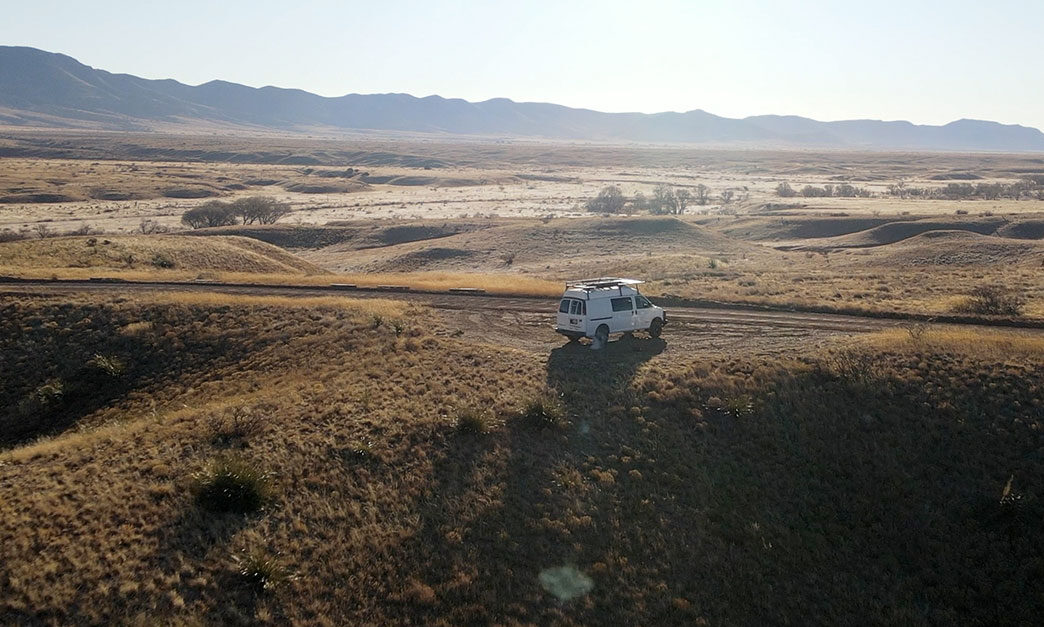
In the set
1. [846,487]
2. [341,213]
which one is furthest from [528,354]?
[341,213]

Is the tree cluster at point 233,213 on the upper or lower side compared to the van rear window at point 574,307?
lower

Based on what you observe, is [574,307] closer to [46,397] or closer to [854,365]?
[854,365]

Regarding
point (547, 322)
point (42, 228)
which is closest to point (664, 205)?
point (42, 228)

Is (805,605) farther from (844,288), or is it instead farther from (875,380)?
(844,288)

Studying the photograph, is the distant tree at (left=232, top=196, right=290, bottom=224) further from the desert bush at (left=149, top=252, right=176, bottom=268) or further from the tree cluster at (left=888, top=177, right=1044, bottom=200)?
the tree cluster at (left=888, top=177, right=1044, bottom=200)

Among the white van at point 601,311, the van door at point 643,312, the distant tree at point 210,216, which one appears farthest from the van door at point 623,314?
the distant tree at point 210,216

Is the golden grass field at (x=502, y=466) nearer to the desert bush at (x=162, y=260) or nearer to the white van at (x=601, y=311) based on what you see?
the white van at (x=601, y=311)
